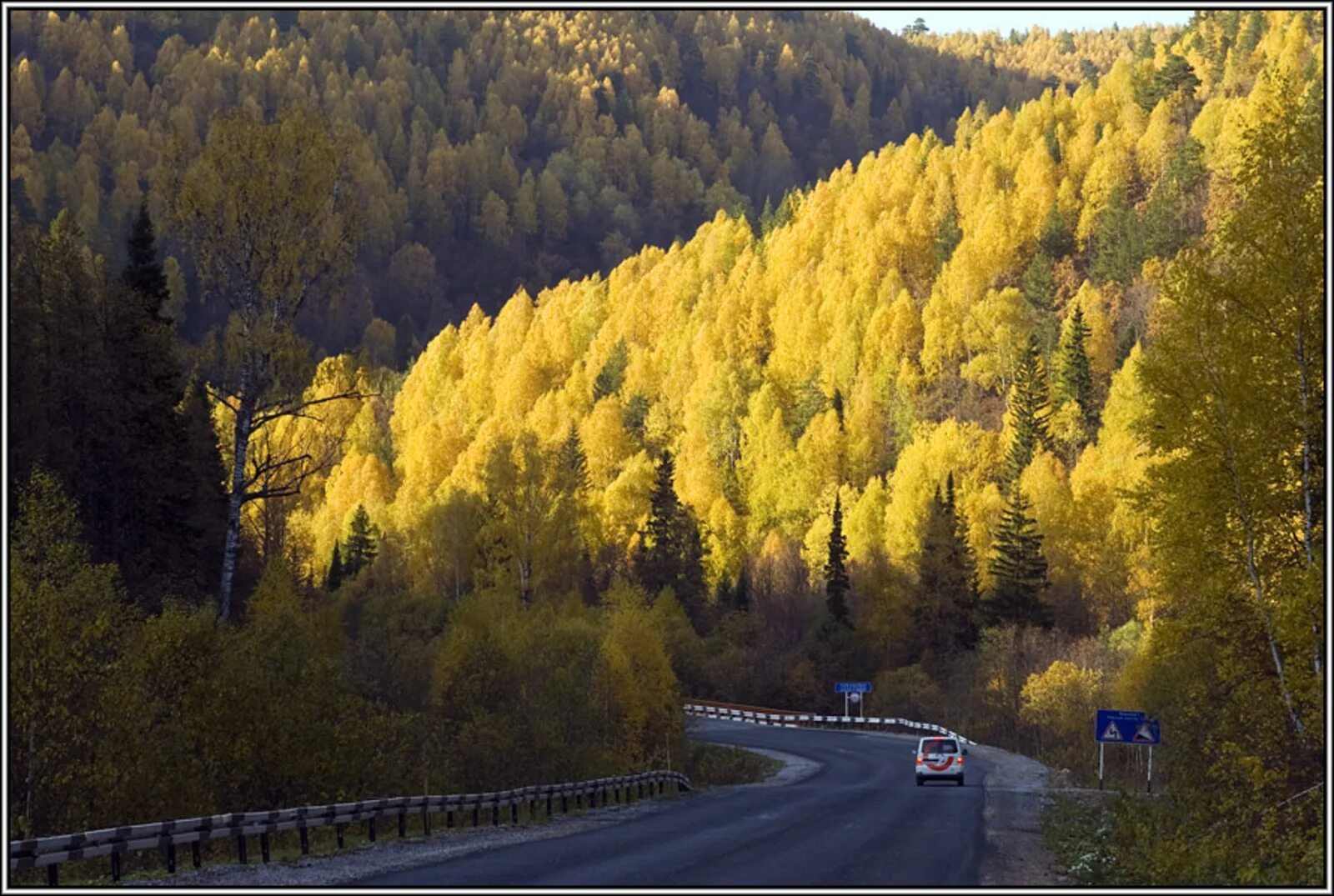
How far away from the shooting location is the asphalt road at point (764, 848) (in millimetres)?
18047

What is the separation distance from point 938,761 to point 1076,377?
81945 millimetres

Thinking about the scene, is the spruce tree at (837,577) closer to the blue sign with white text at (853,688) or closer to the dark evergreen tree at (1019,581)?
the dark evergreen tree at (1019,581)

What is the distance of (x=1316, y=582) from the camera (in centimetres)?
1872

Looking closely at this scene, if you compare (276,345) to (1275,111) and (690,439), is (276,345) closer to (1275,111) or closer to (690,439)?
(1275,111)

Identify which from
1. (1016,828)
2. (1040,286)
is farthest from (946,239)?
(1016,828)

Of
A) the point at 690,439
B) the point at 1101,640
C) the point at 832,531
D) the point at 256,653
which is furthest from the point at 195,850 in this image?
the point at 690,439

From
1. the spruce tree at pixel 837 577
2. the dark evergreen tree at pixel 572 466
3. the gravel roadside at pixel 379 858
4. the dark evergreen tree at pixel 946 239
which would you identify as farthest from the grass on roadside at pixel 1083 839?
the dark evergreen tree at pixel 946 239

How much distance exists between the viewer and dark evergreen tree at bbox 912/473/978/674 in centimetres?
9144

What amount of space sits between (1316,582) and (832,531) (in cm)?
8138

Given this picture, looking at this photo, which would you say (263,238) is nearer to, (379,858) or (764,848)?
(379,858)

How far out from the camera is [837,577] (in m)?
96.7

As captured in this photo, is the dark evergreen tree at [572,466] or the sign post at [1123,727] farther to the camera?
the dark evergreen tree at [572,466]

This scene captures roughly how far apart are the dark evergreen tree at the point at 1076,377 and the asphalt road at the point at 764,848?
84136mm

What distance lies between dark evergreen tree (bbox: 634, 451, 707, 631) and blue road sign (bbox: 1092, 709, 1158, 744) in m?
61.7
